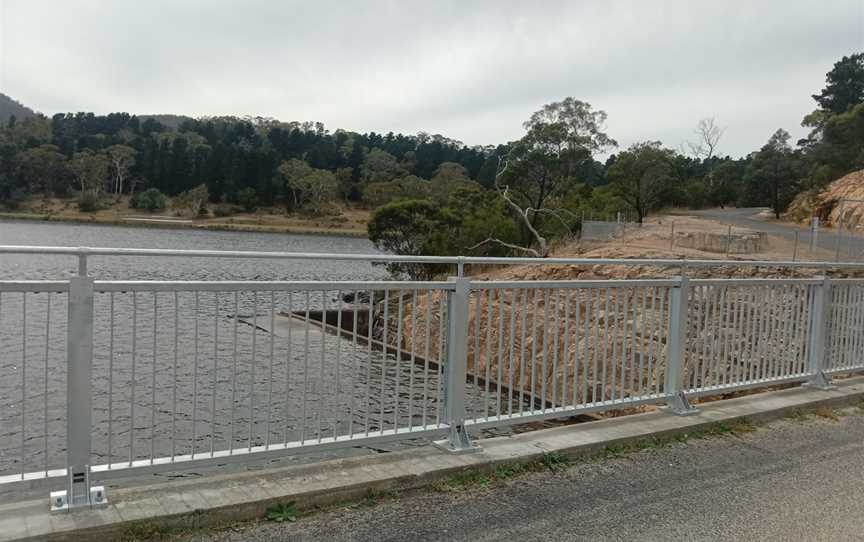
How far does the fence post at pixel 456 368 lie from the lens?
189 inches

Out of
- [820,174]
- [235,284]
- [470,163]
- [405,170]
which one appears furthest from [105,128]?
[235,284]

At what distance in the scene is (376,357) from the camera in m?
11.4

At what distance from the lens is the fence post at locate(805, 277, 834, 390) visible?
290 inches

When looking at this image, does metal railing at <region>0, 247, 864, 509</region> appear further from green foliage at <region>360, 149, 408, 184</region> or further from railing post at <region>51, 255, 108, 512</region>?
green foliage at <region>360, 149, 408, 184</region>

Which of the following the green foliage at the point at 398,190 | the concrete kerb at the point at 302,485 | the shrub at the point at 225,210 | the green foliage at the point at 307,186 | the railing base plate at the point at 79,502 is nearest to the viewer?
the concrete kerb at the point at 302,485

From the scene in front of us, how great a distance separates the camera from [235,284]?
4.00m

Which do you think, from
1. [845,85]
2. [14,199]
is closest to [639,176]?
[845,85]

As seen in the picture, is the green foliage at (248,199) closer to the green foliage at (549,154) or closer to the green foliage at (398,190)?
the green foliage at (398,190)

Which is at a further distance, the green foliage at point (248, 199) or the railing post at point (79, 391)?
the green foliage at point (248, 199)

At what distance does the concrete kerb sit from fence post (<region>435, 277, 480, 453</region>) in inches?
5.0

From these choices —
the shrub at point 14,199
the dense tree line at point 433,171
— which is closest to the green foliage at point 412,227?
the dense tree line at point 433,171

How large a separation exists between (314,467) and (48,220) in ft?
363

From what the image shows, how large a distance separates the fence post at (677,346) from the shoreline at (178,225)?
9515cm

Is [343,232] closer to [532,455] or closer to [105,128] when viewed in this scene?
[105,128]
